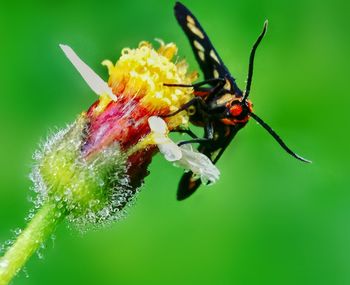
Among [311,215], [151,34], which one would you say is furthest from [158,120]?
[151,34]

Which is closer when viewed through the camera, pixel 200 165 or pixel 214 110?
pixel 200 165

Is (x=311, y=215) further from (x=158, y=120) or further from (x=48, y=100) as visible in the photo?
(x=158, y=120)

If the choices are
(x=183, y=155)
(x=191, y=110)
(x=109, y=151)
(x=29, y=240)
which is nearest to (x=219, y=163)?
(x=191, y=110)

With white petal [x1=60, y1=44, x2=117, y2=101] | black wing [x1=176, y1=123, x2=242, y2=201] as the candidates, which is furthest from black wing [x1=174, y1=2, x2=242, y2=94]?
white petal [x1=60, y1=44, x2=117, y2=101]

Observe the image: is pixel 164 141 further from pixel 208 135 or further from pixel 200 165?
pixel 208 135

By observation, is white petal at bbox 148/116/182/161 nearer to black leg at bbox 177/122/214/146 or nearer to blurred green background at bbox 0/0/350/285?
black leg at bbox 177/122/214/146
